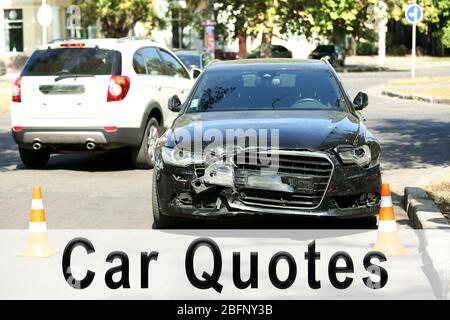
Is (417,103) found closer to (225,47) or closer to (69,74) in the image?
(69,74)

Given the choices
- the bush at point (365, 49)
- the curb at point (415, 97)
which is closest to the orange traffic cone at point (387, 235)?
the curb at point (415, 97)

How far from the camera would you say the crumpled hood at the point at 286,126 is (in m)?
7.84

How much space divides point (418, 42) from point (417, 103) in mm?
59000

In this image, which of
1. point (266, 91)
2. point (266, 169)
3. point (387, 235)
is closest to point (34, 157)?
point (266, 91)

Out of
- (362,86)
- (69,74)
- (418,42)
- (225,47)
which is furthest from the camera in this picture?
(418,42)

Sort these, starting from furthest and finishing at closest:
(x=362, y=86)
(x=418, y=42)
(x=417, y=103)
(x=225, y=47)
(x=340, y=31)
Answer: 1. (x=418, y=42)
2. (x=225, y=47)
3. (x=340, y=31)
4. (x=362, y=86)
5. (x=417, y=103)

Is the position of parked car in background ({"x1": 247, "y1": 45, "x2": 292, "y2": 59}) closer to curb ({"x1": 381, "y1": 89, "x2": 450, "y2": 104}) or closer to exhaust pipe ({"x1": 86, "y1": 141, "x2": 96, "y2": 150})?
curb ({"x1": 381, "y1": 89, "x2": 450, "y2": 104})

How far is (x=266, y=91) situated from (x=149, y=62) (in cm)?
442

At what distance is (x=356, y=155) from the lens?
7914 millimetres

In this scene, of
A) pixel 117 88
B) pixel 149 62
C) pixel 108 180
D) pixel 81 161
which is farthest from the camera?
pixel 81 161

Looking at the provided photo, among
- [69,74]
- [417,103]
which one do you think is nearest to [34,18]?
[417,103]

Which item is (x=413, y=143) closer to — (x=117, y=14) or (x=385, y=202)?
(x=385, y=202)

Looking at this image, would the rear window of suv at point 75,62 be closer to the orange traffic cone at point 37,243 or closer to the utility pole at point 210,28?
the orange traffic cone at point 37,243

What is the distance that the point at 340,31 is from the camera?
4981 cm
